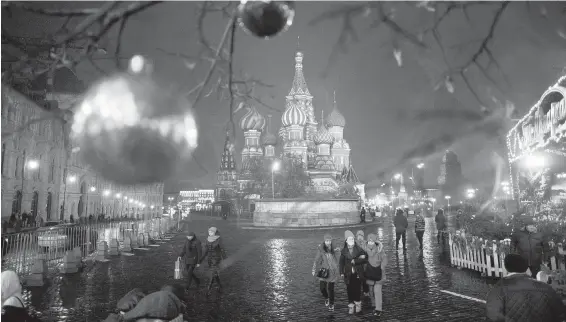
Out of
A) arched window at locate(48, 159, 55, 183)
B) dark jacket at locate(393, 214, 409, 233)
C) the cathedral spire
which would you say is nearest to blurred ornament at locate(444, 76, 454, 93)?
dark jacket at locate(393, 214, 409, 233)

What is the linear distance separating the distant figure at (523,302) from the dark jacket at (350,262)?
400 centimetres

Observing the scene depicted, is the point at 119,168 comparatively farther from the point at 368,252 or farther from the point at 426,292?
the point at 426,292

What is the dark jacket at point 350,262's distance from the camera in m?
7.49

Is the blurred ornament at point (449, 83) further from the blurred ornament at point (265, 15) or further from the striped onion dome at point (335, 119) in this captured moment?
the striped onion dome at point (335, 119)

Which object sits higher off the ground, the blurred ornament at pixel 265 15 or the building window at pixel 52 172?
the building window at pixel 52 172

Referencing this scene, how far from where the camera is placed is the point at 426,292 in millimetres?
8711

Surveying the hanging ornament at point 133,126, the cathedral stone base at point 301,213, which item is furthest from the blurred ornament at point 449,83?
the cathedral stone base at point 301,213

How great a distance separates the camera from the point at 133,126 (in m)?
2.11

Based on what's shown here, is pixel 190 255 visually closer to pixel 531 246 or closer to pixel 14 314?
pixel 14 314

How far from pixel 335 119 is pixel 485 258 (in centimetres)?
8473

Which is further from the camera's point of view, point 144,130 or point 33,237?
point 33,237

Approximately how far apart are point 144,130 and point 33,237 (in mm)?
12969

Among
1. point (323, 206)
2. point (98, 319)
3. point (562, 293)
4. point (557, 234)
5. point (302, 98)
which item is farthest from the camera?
point (302, 98)

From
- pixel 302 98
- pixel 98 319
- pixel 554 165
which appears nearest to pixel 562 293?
pixel 98 319
